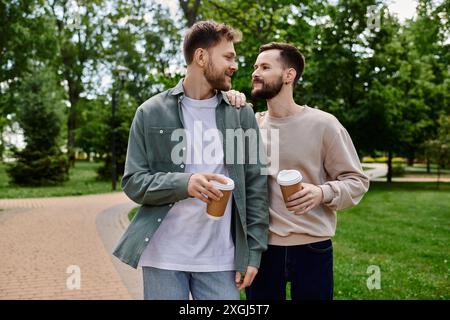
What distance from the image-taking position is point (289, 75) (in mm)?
2645

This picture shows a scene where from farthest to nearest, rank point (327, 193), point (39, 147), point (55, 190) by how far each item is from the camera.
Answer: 1. point (39, 147)
2. point (55, 190)
3. point (327, 193)

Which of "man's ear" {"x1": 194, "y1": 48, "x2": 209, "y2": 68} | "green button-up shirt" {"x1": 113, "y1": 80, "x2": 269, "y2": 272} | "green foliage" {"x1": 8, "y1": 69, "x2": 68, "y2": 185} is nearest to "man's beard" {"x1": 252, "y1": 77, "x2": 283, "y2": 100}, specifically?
"green button-up shirt" {"x1": 113, "y1": 80, "x2": 269, "y2": 272}

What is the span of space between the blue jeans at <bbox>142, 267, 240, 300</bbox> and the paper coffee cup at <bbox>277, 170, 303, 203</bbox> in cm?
47

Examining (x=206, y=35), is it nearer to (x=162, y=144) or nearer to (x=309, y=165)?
(x=162, y=144)

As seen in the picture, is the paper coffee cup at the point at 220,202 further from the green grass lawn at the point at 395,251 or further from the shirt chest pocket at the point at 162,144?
the green grass lawn at the point at 395,251

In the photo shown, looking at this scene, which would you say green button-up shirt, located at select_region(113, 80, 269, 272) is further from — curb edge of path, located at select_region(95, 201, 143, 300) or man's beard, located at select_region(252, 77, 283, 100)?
curb edge of path, located at select_region(95, 201, 143, 300)

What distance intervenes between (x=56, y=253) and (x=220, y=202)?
6227mm

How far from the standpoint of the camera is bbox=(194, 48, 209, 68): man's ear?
229 centimetres

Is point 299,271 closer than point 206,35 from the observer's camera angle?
No

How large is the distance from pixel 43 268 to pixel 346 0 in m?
16.7

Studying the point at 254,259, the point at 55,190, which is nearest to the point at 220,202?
the point at 254,259
